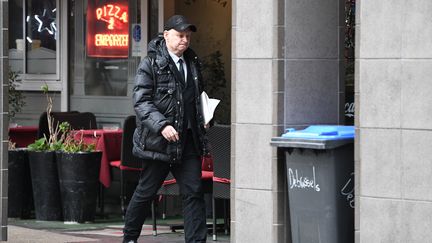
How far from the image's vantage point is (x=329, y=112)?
401 inches

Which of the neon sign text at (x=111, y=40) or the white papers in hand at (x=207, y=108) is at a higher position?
the neon sign text at (x=111, y=40)

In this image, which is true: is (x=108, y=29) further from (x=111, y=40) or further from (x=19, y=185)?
(x=19, y=185)

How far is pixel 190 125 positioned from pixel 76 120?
5.02 meters

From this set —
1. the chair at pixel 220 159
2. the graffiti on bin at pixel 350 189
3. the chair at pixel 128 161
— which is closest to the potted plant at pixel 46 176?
the chair at pixel 128 161

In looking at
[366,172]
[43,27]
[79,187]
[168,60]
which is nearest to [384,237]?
[366,172]

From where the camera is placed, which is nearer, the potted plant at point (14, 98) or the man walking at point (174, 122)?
the man walking at point (174, 122)

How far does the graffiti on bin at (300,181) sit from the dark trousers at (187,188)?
32.7 inches

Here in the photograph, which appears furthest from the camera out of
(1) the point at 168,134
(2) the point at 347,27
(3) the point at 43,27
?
(3) the point at 43,27

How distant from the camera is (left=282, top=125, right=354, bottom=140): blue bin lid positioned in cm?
934

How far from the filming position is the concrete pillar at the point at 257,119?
32.4 ft

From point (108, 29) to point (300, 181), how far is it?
654 cm

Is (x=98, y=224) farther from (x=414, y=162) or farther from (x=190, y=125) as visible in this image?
(x=414, y=162)

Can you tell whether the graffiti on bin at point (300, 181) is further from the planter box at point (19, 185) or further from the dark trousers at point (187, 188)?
the planter box at point (19, 185)

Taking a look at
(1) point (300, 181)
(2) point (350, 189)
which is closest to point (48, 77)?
(1) point (300, 181)
